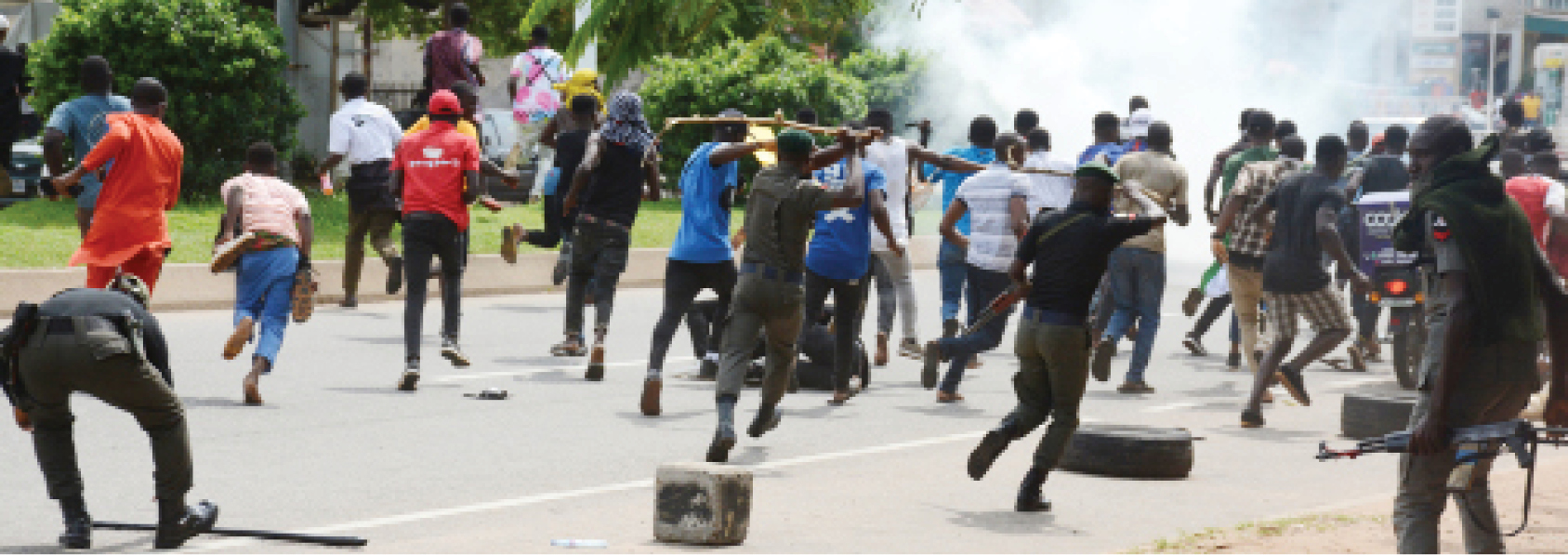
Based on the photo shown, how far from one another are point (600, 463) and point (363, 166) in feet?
23.1

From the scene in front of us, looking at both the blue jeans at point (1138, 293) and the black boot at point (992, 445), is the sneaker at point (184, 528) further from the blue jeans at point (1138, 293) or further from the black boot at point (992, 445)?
the blue jeans at point (1138, 293)

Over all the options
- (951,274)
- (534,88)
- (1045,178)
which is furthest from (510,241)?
(534,88)

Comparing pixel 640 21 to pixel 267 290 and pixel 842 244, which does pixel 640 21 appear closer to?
pixel 842 244

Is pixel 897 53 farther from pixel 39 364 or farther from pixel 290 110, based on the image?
pixel 39 364

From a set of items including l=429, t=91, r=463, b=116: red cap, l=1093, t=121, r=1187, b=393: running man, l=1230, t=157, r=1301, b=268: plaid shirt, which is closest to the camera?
l=429, t=91, r=463, b=116: red cap

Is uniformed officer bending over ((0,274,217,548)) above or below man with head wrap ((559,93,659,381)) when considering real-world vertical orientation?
below

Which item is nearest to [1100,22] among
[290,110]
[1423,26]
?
[1423,26]

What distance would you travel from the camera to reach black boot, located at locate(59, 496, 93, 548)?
6.46 m

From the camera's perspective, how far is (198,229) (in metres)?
17.4

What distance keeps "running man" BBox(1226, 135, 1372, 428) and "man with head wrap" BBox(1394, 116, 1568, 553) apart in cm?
451

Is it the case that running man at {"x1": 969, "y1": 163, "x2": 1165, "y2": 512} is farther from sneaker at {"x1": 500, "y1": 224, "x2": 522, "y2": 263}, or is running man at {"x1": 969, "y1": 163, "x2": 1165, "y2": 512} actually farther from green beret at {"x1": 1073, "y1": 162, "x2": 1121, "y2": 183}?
sneaker at {"x1": 500, "y1": 224, "x2": 522, "y2": 263}

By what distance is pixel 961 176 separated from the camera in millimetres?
14352

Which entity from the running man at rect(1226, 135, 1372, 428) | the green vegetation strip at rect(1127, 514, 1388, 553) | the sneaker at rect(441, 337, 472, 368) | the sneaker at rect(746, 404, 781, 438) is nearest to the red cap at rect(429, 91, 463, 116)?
the sneaker at rect(441, 337, 472, 368)

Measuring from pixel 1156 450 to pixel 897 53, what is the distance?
21655mm
